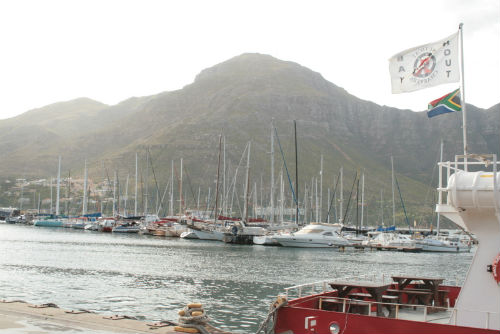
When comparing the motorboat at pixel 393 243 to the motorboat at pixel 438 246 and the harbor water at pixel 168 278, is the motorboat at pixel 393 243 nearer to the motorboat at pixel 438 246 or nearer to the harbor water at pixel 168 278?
the motorboat at pixel 438 246

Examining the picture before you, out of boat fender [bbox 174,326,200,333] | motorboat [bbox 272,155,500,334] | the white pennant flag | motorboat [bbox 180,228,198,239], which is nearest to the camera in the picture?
motorboat [bbox 272,155,500,334]

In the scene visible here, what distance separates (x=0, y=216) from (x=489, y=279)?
603 ft

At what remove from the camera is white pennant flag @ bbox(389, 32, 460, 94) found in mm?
16688

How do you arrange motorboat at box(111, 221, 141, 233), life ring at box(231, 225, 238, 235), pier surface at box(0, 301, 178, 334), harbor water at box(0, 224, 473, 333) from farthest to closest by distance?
1. motorboat at box(111, 221, 141, 233)
2. life ring at box(231, 225, 238, 235)
3. harbor water at box(0, 224, 473, 333)
4. pier surface at box(0, 301, 178, 334)

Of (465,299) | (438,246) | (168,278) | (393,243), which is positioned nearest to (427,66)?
(465,299)

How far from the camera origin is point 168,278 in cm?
4112

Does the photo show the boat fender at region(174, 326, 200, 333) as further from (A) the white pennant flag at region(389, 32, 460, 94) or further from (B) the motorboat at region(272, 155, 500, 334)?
(A) the white pennant flag at region(389, 32, 460, 94)

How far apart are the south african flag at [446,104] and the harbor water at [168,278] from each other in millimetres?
6987

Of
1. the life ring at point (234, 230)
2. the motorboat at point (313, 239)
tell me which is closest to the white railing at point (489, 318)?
the motorboat at point (313, 239)

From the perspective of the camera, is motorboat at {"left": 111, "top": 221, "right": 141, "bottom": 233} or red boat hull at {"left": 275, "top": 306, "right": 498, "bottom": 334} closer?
red boat hull at {"left": 275, "top": 306, "right": 498, "bottom": 334}

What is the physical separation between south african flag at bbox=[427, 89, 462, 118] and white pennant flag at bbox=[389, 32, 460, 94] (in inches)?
29.7

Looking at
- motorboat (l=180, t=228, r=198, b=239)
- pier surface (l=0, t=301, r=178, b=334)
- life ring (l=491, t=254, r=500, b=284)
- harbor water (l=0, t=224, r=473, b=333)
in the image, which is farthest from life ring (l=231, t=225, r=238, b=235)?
life ring (l=491, t=254, r=500, b=284)

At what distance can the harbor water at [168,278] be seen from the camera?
91.4 ft

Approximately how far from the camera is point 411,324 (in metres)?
14.0
